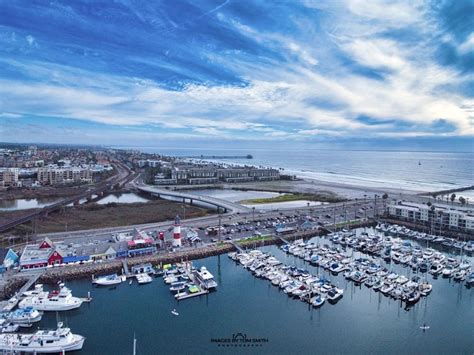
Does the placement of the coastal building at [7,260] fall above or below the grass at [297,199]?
below

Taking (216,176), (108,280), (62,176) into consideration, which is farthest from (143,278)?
(216,176)

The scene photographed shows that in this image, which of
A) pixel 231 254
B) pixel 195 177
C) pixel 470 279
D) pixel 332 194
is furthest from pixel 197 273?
pixel 195 177

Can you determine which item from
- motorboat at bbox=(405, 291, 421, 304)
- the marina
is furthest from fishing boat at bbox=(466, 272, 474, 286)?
motorboat at bbox=(405, 291, 421, 304)

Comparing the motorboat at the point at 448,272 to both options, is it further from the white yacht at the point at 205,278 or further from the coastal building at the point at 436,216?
the white yacht at the point at 205,278

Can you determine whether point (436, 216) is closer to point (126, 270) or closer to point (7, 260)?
point (126, 270)

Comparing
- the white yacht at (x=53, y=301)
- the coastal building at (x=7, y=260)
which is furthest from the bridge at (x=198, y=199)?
the white yacht at (x=53, y=301)

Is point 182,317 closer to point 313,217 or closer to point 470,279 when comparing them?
point 470,279
